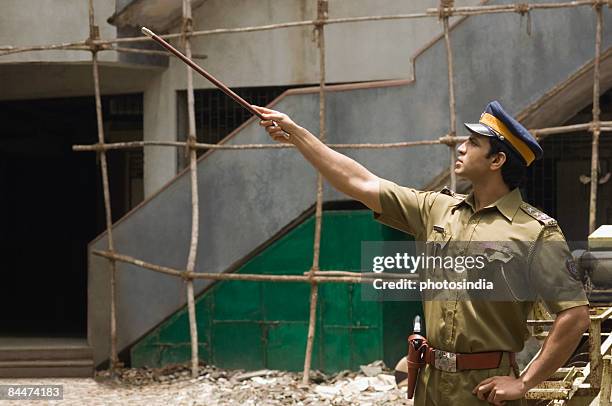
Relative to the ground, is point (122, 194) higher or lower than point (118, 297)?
higher

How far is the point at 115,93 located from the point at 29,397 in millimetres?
4401

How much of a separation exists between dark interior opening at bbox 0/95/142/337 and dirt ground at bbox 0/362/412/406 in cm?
387

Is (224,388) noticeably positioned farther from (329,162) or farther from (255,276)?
(329,162)

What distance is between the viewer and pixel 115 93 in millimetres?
14570

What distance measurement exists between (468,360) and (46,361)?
893cm

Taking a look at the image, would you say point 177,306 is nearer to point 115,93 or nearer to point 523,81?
point 115,93

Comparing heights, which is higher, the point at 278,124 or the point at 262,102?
the point at 262,102

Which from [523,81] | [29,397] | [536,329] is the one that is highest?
[523,81]

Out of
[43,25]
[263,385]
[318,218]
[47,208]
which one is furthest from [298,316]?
[47,208]

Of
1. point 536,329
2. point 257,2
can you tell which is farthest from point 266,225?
point 536,329

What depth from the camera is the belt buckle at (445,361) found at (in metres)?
4.80

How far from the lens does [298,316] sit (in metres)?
12.3

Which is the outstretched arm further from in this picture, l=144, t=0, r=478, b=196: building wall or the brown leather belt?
l=144, t=0, r=478, b=196: building wall

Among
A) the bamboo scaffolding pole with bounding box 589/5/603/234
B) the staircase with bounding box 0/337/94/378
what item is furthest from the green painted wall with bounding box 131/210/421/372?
the bamboo scaffolding pole with bounding box 589/5/603/234
